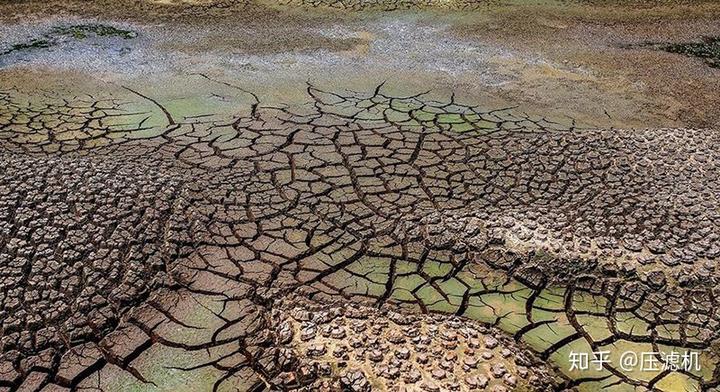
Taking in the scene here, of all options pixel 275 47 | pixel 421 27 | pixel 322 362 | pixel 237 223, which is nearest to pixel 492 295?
pixel 322 362

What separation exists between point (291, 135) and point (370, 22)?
3.70 meters

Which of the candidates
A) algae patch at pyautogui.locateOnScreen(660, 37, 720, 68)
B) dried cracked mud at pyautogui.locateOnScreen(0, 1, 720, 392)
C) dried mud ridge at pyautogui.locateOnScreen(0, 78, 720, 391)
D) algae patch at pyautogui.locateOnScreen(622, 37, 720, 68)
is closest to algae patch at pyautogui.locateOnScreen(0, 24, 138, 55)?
dried cracked mud at pyautogui.locateOnScreen(0, 1, 720, 392)

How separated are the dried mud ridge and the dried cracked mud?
13mm

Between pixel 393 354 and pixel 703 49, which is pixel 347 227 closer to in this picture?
pixel 393 354

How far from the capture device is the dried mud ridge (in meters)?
2.92

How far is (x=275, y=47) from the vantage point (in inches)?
273

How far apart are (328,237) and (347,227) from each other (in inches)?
5.7

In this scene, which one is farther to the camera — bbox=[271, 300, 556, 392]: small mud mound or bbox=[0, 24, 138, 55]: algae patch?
bbox=[0, 24, 138, 55]: algae patch

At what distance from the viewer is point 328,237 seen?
3639mm

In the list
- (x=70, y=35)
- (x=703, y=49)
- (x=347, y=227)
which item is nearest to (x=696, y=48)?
(x=703, y=49)

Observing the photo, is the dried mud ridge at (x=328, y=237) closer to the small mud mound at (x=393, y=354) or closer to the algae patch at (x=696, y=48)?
the small mud mound at (x=393, y=354)

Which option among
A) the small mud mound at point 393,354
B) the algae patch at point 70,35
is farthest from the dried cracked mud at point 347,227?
the algae patch at point 70,35

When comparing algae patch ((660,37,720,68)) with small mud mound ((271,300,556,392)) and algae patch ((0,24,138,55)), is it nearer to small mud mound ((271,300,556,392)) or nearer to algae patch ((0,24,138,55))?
small mud mound ((271,300,556,392))

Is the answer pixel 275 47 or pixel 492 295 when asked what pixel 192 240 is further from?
pixel 275 47
